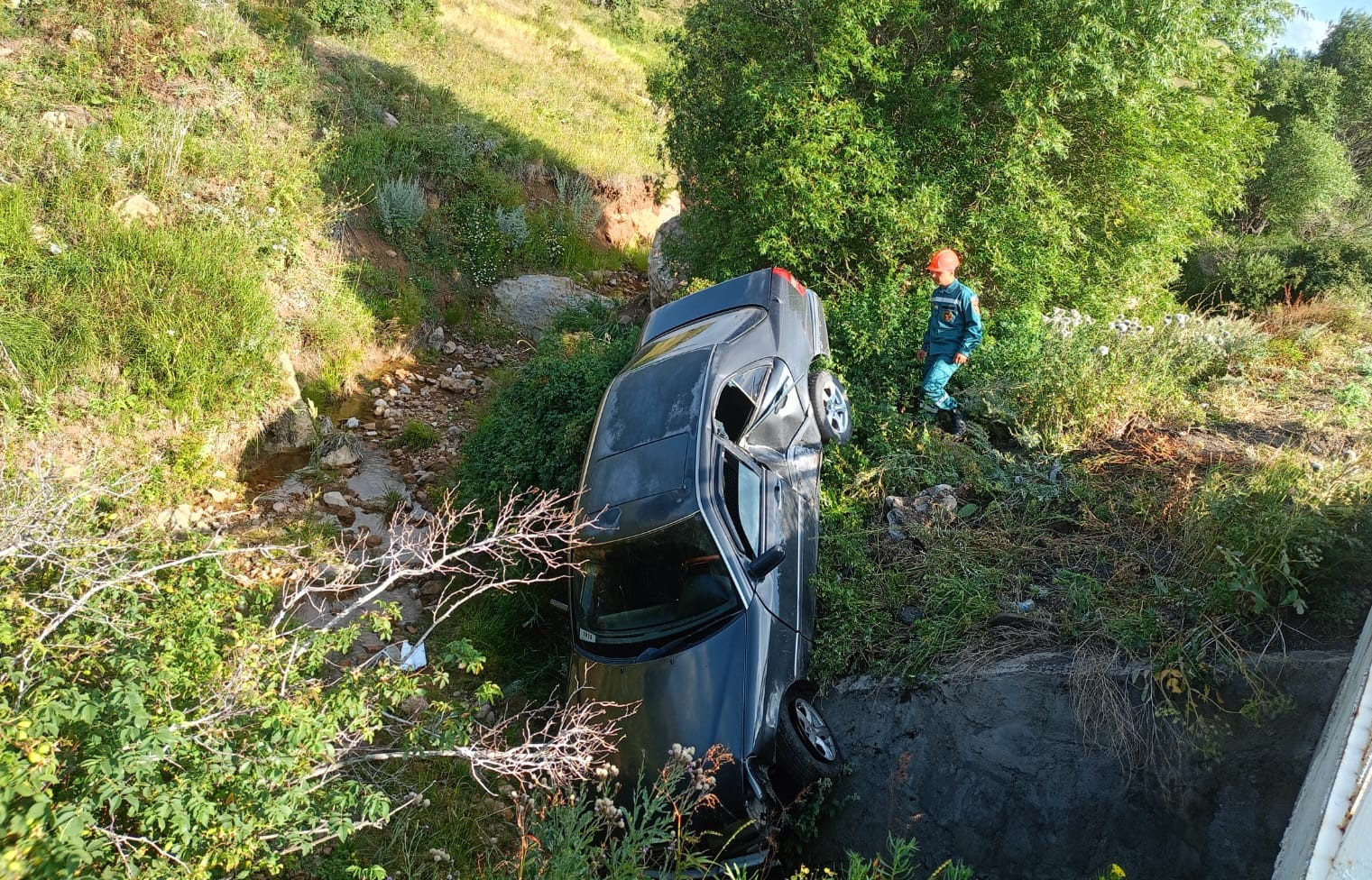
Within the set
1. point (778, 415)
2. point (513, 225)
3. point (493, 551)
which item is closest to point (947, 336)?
point (778, 415)

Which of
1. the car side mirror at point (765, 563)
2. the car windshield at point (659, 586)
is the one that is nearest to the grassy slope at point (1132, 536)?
the car side mirror at point (765, 563)

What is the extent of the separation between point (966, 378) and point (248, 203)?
26.5 ft

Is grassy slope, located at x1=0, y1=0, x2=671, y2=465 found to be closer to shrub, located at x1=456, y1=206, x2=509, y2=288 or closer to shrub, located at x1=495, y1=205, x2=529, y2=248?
shrub, located at x1=456, y1=206, x2=509, y2=288

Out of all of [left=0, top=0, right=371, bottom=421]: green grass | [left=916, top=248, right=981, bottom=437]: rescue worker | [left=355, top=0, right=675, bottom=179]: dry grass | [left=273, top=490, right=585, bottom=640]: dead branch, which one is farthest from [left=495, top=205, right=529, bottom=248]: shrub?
[left=916, top=248, right=981, bottom=437]: rescue worker

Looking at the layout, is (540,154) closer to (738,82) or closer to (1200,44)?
(738,82)

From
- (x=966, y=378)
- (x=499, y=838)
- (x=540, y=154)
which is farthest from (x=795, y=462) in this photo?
(x=540, y=154)

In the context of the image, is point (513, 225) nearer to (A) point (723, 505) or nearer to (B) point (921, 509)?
(B) point (921, 509)

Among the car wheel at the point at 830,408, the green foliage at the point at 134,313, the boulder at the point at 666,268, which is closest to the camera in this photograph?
the car wheel at the point at 830,408

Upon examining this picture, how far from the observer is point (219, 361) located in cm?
708

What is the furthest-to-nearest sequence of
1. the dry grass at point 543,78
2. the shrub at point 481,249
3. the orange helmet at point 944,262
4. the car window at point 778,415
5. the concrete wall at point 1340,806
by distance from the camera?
the dry grass at point 543,78
the shrub at point 481,249
the orange helmet at point 944,262
the car window at point 778,415
the concrete wall at point 1340,806

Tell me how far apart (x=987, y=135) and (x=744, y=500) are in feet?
17.3

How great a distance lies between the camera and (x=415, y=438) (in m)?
8.08

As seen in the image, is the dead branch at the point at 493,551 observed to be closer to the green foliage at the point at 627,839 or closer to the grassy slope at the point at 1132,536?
the green foliage at the point at 627,839

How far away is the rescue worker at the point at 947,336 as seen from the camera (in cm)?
601
